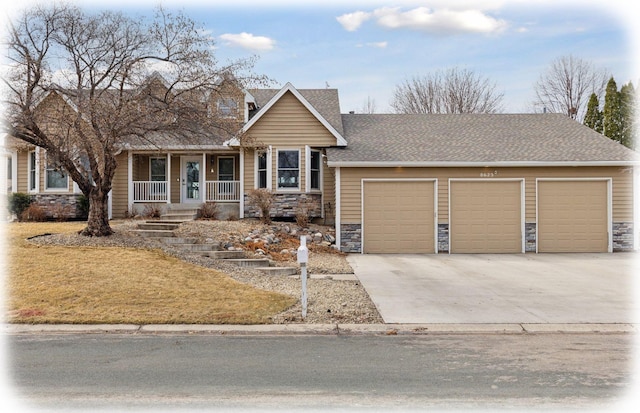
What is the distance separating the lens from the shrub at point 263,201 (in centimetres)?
1822

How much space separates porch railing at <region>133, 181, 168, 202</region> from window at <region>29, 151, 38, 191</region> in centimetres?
404

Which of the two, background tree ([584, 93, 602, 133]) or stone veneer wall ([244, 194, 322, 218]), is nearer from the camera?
stone veneer wall ([244, 194, 322, 218])

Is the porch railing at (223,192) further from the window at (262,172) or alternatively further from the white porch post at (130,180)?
the white porch post at (130,180)

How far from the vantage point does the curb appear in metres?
7.05

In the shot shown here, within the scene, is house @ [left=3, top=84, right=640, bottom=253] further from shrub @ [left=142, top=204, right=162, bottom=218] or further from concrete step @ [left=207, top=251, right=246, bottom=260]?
concrete step @ [left=207, top=251, right=246, bottom=260]

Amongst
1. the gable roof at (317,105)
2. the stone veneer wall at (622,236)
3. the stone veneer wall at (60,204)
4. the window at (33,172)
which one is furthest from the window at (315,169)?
the window at (33,172)

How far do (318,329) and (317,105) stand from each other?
1600 centimetres

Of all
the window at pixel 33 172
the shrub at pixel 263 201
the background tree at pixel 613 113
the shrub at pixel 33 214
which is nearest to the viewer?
the shrub at pixel 263 201

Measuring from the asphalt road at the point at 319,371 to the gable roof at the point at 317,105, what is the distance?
40.3 ft

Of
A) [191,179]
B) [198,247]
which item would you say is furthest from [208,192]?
[198,247]

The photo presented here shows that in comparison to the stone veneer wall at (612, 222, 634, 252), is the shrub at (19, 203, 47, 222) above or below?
above

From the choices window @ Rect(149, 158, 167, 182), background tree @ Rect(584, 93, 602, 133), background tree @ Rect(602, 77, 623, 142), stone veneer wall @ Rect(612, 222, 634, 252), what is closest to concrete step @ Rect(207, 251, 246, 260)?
window @ Rect(149, 158, 167, 182)

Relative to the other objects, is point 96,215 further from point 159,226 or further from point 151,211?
point 151,211

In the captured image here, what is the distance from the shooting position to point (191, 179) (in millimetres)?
21266
